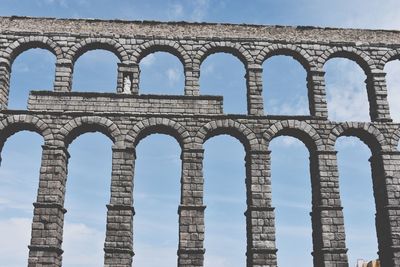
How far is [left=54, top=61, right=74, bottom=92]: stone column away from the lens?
17.5 metres

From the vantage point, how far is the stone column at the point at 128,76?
58.2 feet

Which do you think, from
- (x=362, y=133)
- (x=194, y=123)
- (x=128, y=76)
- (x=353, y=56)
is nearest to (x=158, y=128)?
(x=194, y=123)

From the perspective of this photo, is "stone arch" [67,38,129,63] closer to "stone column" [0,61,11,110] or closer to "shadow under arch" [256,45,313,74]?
"stone column" [0,61,11,110]

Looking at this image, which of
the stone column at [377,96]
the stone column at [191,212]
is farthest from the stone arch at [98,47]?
the stone column at [377,96]

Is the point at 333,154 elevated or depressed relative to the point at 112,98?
depressed

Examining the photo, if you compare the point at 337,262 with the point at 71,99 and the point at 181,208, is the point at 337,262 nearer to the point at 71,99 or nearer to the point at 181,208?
the point at 181,208

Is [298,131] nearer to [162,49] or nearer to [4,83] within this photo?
[162,49]

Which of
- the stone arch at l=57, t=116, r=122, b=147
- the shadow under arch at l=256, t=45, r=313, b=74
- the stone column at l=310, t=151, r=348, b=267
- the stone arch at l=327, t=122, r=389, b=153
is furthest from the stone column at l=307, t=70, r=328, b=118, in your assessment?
the stone arch at l=57, t=116, r=122, b=147

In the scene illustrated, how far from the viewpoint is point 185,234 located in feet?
51.3

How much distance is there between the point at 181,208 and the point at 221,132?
2.97m

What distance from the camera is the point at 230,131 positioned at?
1727cm

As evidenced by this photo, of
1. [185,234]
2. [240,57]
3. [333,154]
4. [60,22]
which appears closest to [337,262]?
[333,154]

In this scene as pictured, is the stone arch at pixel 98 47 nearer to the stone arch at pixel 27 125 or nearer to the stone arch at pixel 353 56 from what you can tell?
the stone arch at pixel 27 125

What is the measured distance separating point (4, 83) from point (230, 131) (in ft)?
25.1
